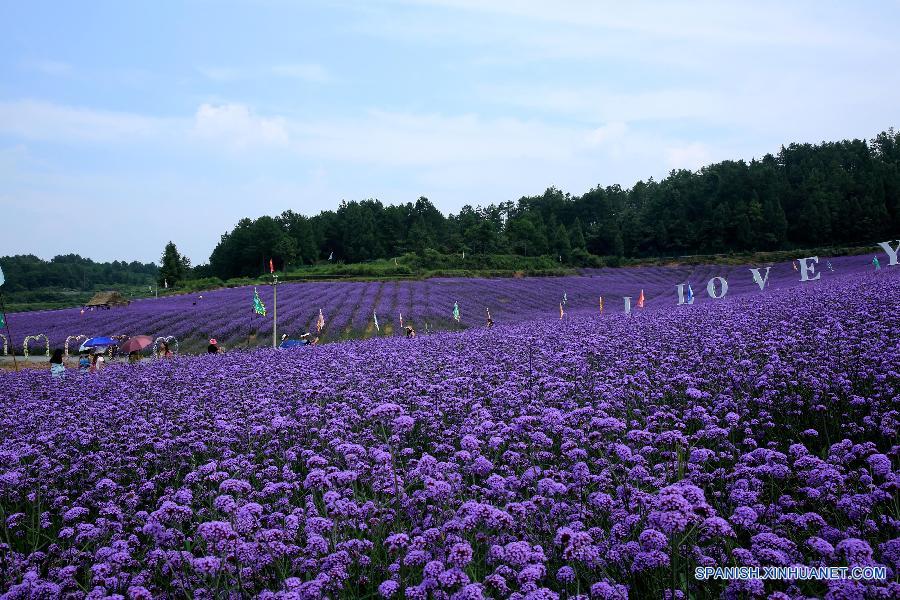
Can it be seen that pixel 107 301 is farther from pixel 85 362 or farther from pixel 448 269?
pixel 448 269

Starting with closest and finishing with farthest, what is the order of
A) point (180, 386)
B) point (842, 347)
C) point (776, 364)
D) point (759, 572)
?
point (759, 572) → point (776, 364) → point (842, 347) → point (180, 386)

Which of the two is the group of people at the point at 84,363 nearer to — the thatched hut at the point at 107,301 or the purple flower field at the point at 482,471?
the purple flower field at the point at 482,471

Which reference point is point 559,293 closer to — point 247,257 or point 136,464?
point 136,464

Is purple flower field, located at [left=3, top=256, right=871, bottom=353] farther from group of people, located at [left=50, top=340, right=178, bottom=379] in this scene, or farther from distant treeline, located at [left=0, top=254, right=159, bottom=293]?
distant treeline, located at [left=0, top=254, right=159, bottom=293]

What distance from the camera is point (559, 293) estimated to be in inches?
1612

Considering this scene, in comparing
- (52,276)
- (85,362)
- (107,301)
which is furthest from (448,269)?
(52,276)

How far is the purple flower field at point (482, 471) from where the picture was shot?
3.49m

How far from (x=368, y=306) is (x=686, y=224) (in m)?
58.6

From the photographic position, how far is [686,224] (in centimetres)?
8069

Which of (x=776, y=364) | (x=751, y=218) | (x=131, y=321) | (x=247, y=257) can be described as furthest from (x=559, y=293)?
(x=247, y=257)

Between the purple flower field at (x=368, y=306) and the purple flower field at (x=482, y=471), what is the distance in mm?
16206

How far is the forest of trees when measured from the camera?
2798 inches

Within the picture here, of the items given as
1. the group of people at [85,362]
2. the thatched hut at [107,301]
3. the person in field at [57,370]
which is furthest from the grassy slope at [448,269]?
the person in field at [57,370]

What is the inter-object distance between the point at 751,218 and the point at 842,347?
242 feet
